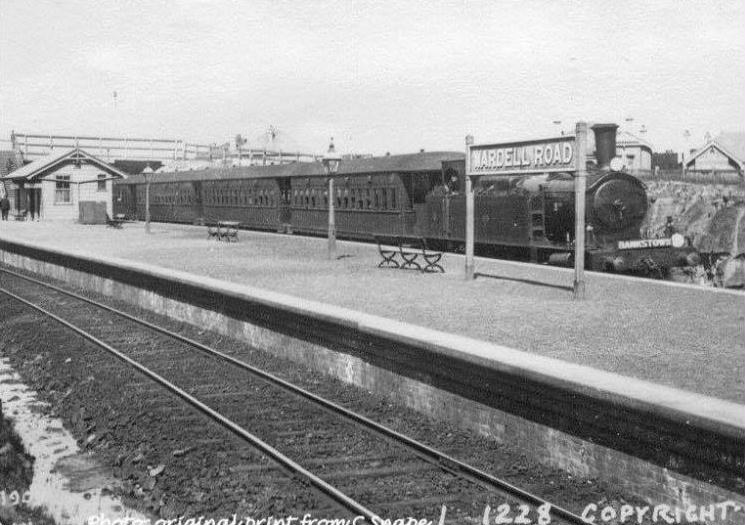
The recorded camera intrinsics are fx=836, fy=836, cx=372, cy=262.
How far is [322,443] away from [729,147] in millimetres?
63931

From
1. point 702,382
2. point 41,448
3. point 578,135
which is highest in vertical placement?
point 578,135

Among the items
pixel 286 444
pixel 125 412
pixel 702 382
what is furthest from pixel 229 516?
pixel 702 382

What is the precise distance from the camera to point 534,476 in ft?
19.6

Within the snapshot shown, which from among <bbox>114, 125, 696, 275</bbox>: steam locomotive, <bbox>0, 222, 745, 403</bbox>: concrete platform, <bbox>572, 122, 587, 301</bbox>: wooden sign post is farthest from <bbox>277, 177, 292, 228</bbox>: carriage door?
<bbox>572, 122, 587, 301</bbox>: wooden sign post

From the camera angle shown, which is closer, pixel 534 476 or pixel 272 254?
pixel 534 476

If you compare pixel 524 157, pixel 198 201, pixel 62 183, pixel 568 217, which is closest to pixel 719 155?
pixel 198 201

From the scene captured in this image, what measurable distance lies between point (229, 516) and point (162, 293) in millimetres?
9598

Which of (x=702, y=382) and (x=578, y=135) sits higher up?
(x=578, y=135)

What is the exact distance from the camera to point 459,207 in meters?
19.3

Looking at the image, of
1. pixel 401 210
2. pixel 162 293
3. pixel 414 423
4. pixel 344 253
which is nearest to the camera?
pixel 414 423

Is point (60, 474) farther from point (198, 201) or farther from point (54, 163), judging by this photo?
point (54, 163)

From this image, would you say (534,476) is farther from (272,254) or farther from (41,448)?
(272,254)

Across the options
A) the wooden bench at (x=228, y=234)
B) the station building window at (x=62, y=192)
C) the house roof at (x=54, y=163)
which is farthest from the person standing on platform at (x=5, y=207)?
the wooden bench at (x=228, y=234)

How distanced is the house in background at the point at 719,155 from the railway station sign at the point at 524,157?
168 ft
